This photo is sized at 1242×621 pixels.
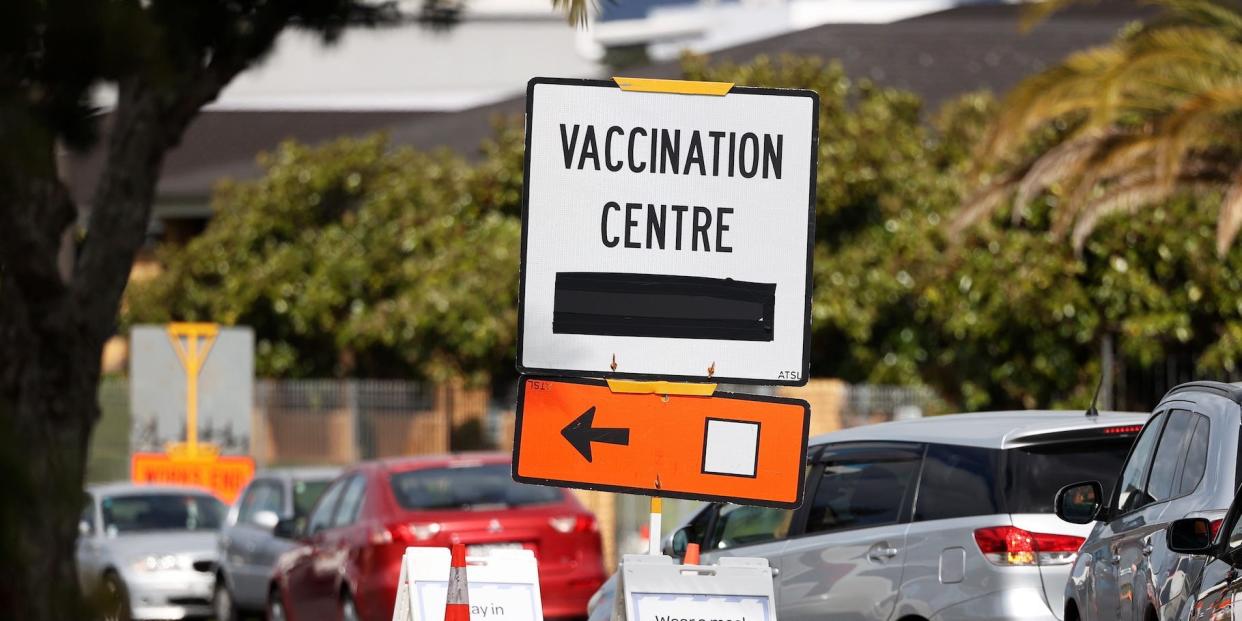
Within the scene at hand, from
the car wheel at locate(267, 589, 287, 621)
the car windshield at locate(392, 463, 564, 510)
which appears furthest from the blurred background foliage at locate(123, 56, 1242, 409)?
the car wheel at locate(267, 589, 287, 621)

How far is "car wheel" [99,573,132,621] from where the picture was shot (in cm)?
213

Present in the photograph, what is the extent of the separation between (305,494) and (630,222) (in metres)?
12.5

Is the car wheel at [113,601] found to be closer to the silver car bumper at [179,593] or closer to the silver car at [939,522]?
the silver car at [939,522]

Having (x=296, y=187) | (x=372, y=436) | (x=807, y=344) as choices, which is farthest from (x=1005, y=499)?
(x=296, y=187)

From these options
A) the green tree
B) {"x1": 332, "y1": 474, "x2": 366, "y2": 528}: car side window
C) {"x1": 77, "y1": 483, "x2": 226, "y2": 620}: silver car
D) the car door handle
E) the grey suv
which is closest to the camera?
the grey suv

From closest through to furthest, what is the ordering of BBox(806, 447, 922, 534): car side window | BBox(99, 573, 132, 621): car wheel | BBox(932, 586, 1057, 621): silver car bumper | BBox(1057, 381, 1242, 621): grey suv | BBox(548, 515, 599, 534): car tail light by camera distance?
BBox(99, 573, 132, 621): car wheel < BBox(1057, 381, 1242, 621): grey suv < BBox(932, 586, 1057, 621): silver car bumper < BBox(806, 447, 922, 534): car side window < BBox(548, 515, 599, 534): car tail light

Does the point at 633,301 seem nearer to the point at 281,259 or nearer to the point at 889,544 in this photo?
the point at 889,544

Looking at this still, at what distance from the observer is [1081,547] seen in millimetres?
7992

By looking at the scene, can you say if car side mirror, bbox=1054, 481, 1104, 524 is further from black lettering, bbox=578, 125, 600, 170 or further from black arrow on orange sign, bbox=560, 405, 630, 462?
black lettering, bbox=578, 125, 600, 170

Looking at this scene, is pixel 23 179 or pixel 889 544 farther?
pixel 889 544

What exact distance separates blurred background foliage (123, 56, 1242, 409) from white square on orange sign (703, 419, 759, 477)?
1265 centimetres

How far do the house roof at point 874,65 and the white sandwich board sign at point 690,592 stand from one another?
2963 centimetres

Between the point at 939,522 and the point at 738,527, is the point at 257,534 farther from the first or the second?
the point at 939,522

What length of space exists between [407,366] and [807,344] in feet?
90.1
